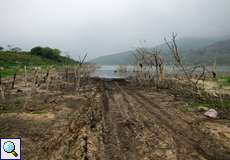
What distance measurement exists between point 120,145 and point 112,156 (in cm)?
125

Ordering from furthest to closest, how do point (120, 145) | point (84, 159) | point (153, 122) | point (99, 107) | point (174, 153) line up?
point (99, 107)
point (153, 122)
point (120, 145)
point (174, 153)
point (84, 159)

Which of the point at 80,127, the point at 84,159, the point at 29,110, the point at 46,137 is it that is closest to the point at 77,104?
the point at 29,110

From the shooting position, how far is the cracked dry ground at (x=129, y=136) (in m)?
9.59

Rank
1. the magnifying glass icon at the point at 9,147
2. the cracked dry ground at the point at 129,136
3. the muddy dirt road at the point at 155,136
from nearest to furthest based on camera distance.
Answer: the magnifying glass icon at the point at 9,147, the cracked dry ground at the point at 129,136, the muddy dirt road at the point at 155,136

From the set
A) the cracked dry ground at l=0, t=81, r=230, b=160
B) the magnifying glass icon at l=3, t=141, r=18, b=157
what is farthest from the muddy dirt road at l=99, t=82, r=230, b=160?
the magnifying glass icon at l=3, t=141, r=18, b=157

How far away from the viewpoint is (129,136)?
38.8 feet

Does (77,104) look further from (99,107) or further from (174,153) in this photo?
(174,153)

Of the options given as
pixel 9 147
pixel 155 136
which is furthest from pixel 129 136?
pixel 9 147

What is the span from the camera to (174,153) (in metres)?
9.75

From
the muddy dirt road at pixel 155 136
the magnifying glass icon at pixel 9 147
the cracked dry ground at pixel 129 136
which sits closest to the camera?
the magnifying glass icon at pixel 9 147

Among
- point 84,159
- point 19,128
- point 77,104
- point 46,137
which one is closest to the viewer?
point 84,159

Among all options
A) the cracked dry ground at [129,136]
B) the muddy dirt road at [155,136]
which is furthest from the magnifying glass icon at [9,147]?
the muddy dirt road at [155,136]

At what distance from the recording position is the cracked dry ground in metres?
9.59

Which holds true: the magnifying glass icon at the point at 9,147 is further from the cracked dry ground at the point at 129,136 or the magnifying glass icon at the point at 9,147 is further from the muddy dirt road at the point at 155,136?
the muddy dirt road at the point at 155,136
